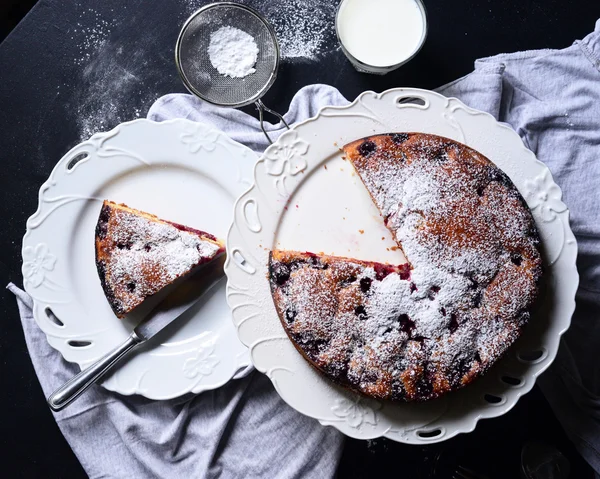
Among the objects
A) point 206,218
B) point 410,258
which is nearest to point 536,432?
point 410,258

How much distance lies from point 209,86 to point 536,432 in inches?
84.8

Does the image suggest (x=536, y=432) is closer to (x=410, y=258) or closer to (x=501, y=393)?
(x=501, y=393)

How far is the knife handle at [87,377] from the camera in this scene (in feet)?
7.70

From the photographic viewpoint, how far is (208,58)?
2602mm

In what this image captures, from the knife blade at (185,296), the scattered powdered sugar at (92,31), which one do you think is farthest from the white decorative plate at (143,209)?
the scattered powdered sugar at (92,31)

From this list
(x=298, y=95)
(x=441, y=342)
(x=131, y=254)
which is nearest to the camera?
(x=441, y=342)

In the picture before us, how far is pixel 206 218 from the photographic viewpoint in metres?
2.48

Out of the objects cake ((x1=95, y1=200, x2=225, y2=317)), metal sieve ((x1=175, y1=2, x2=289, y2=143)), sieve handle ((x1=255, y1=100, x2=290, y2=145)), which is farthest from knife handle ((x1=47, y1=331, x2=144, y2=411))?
metal sieve ((x1=175, y1=2, x2=289, y2=143))

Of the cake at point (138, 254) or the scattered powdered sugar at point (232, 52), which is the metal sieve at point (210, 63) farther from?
the cake at point (138, 254)

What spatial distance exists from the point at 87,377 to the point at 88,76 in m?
1.36

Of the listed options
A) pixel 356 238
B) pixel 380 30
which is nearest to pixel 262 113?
pixel 380 30

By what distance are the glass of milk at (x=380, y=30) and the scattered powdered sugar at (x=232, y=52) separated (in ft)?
1.38

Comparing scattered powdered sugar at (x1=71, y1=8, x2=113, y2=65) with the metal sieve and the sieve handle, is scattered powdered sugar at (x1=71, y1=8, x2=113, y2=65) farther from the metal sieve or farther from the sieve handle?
the sieve handle

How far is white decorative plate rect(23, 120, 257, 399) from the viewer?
7.89 ft
